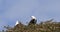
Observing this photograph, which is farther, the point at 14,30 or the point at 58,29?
the point at 14,30

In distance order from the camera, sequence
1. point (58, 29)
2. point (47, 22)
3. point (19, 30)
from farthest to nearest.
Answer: point (47, 22) → point (19, 30) → point (58, 29)

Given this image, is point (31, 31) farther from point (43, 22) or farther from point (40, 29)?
point (43, 22)

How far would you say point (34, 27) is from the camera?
33.6ft

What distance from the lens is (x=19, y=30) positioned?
991 centimetres

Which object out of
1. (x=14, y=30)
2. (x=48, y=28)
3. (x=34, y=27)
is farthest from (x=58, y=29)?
(x=14, y=30)

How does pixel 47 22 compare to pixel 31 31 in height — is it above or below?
above

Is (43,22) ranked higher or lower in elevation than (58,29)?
higher

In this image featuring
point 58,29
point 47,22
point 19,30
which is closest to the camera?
point 58,29

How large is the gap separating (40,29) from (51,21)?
4.68ft

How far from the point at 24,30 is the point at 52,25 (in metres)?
1.23

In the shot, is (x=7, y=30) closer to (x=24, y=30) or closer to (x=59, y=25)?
(x=24, y=30)

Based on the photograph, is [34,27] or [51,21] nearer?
[34,27]

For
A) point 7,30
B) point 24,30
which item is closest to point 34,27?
point 24,30

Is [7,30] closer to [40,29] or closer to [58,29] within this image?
[40,29]
